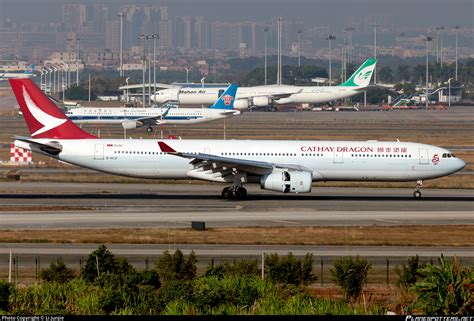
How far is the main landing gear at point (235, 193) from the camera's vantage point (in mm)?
61375

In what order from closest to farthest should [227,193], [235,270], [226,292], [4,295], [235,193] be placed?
[4,295]
[226,292]
[235,270]
[235,193]
[227,193]

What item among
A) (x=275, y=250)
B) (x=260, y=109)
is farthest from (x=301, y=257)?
(x=260, y=109)

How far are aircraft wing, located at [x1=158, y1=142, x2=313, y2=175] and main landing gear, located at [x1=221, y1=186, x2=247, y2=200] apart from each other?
1248 mm

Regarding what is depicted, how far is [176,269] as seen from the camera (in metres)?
36.0

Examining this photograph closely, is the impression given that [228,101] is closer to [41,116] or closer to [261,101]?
[261,101]

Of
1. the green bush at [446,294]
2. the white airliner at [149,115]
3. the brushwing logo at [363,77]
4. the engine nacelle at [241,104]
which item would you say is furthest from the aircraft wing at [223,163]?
the brushwing logo at [363,77]

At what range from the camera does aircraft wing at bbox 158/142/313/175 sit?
5972cm

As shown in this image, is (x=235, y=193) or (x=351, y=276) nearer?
(x=351, y=276)

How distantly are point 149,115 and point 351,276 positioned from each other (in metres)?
94.1

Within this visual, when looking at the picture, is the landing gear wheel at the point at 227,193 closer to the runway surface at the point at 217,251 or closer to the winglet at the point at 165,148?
the winglet at the point at 165,148

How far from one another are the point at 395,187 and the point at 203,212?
19.2 metres

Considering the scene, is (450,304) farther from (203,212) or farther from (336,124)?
(336,124)

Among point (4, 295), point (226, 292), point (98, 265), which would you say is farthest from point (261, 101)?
point (4, 295)

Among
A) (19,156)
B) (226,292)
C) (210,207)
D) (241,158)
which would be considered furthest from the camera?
(19,156)
